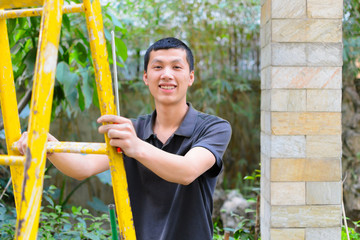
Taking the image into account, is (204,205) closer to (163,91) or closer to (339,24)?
(163,91)

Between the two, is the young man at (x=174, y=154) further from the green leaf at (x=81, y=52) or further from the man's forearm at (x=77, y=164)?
the green leaf at (x=81, y=52)

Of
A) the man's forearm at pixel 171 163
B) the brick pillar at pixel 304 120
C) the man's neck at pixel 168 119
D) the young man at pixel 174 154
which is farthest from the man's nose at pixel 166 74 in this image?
the brick pillar at pixel 304 120

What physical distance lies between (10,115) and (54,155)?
16 cm

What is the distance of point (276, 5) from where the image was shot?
5.55 feet

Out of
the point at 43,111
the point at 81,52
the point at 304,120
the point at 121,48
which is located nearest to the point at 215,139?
the point at 43,111

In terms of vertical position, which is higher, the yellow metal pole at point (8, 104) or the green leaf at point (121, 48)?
the green leaf at point (121, 48)

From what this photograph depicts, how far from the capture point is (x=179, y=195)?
1176mm

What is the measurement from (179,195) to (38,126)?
1.68 ft

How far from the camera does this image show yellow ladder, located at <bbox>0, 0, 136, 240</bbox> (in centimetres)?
77

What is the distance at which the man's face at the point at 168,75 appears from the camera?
119cm

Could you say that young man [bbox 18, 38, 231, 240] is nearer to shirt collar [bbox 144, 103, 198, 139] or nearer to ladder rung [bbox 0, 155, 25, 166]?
shirt collar [bbox 144, 103, 198, 139]

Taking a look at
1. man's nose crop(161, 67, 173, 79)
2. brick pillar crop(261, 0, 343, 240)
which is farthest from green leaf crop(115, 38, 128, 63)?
Result: man's nose crop(161, 67, 173, 79)

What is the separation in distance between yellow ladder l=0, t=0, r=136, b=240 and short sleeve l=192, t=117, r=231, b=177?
0.26 metres

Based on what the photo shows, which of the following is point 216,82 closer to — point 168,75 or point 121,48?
point 121,48
